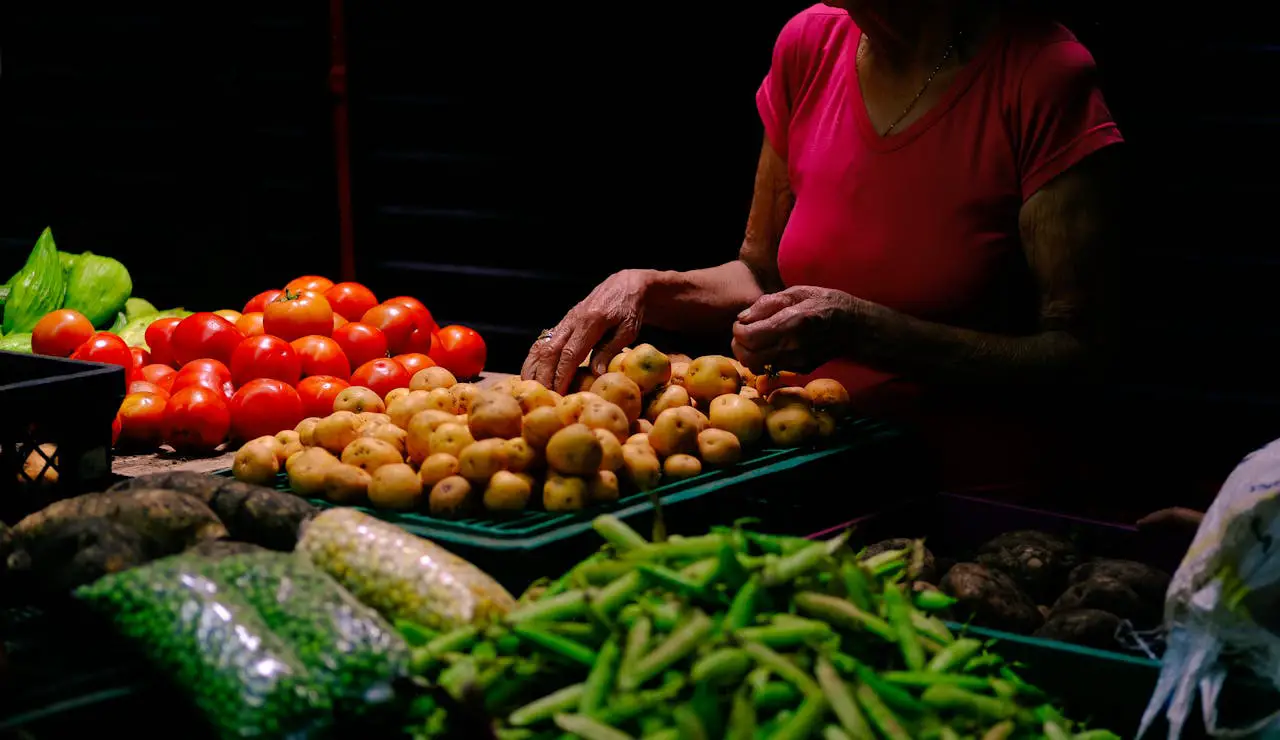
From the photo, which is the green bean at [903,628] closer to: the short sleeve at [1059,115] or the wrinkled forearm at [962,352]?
the wrinkled forearm at [962,352]

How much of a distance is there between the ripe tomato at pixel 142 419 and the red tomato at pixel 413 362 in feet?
2.08

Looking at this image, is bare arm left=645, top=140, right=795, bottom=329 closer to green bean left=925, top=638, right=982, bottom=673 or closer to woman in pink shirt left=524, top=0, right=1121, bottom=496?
woman in pink shirt left=524, top=0, right=1121, bottom=496

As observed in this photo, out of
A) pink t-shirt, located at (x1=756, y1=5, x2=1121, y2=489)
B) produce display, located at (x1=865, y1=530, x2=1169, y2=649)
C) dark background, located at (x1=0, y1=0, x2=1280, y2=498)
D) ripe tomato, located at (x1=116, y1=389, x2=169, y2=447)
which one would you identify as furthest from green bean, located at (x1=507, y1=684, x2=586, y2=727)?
dark background, located at (x1=0, y1=0, x2=1280, y2=498)

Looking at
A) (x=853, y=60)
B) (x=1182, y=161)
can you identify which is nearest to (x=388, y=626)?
Answer: (x=853, y=60)

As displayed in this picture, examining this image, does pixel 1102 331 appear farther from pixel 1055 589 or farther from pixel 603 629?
pixel 603 629

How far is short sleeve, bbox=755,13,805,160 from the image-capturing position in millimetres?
3385

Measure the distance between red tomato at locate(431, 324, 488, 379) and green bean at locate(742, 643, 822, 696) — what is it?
7.57ft

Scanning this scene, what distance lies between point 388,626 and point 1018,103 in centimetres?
192

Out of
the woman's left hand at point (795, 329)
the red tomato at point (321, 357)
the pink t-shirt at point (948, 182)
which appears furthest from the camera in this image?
the red tomato at point (321, 357)

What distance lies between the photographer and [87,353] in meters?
3.51

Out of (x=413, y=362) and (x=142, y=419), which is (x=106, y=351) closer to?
(x=142, y=419)

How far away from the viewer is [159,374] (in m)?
3.45

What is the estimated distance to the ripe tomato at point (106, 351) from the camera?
11.5ft

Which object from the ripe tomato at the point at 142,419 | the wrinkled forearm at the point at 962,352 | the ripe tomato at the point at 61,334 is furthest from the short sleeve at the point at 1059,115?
the ripe tomato at the point at 61,334
